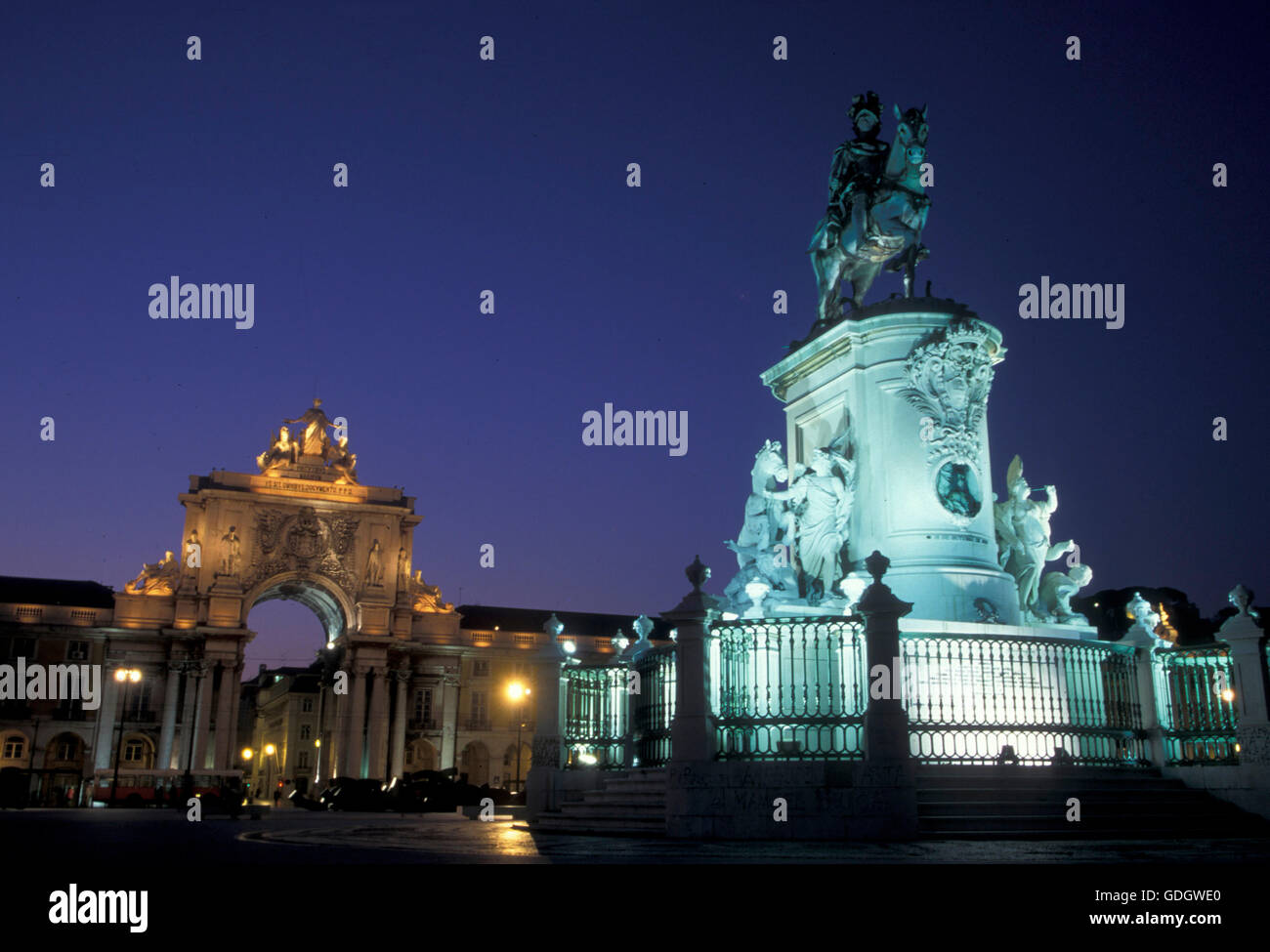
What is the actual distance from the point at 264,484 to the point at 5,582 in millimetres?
17093

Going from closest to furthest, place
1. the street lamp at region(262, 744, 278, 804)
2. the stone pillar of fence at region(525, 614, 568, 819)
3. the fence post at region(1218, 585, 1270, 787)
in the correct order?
1. the fence post at region(1218, 585, 1270, 787)
2. the stone pillar of fence at region(525, 614, 568, 819)
3. the street lamp at region(262, 744, 278, 804)

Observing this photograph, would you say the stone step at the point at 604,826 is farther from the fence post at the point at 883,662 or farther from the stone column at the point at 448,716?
the stone column at the point at 448,716

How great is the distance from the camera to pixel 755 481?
15.4m

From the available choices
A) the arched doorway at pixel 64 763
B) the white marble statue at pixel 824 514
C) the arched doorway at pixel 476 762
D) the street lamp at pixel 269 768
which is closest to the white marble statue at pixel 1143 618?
the white marble statue at pixel 824 514

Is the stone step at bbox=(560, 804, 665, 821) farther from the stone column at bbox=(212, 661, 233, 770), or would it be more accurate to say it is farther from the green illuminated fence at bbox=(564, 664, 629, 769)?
the stone column at bbox=(212, 661, 233, 770)

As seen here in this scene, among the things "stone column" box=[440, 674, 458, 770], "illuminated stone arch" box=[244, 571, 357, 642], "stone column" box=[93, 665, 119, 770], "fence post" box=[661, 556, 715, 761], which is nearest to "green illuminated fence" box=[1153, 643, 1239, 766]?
"fence post" box=[661, 556, 715, 761]

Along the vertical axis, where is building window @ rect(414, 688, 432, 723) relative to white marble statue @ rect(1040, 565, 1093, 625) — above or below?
above

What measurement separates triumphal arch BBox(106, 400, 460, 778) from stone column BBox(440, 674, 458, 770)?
0.09 m

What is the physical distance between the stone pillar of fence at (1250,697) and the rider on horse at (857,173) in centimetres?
691

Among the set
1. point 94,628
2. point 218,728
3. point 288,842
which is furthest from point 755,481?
point 94,628

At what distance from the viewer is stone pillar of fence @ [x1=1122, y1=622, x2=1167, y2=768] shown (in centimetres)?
1335

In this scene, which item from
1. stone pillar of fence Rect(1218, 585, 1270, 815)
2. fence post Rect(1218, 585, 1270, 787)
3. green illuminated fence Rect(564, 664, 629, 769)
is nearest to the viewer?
stone pillar of fence Rect(1218, 585, 1270, 815)

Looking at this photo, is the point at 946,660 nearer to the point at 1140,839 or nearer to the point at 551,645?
the point at 1140,839

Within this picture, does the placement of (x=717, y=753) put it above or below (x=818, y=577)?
below
